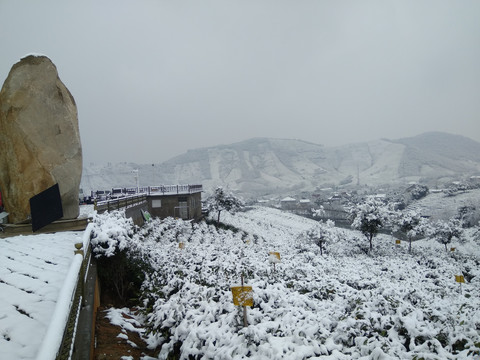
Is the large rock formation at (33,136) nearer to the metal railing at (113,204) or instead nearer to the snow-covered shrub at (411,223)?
the metal railing at (113,204)

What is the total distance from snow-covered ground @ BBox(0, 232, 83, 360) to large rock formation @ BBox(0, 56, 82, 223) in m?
2.66

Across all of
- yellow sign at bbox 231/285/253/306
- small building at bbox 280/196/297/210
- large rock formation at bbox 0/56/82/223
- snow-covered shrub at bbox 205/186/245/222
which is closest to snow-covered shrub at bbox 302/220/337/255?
snow-covered shrub at bbox 205/186/245/222

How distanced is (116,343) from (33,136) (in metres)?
7.10

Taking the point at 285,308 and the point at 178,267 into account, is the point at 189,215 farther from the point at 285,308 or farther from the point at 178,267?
the point at 285,308

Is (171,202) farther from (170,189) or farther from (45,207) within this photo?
(45,207)

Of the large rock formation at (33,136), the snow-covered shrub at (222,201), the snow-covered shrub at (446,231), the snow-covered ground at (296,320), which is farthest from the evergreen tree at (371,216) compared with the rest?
the large rock formation at (33,136)

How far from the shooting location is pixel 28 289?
4.08m

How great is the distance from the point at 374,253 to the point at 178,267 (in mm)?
21545

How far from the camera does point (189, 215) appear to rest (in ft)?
88.1

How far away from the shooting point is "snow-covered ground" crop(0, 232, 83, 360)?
2.92m

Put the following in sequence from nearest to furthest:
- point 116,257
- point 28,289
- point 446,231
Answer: point 28,289 → point 116,257 → point 446,231

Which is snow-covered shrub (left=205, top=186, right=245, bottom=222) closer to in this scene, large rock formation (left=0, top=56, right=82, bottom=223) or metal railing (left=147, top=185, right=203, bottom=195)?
metal railing (left=147, top=185, right=203, bottom=195)

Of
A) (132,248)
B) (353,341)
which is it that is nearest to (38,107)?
(132,248)

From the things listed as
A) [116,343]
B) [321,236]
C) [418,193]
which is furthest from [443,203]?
[116,343]
